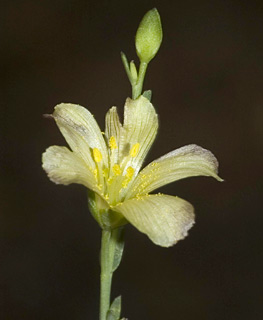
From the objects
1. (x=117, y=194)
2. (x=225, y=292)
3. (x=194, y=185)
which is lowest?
(x=225, y=292)

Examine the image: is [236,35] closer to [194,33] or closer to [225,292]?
[194,33]

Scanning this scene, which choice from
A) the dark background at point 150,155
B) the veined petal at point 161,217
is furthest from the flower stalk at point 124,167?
the dark background at point 150,155

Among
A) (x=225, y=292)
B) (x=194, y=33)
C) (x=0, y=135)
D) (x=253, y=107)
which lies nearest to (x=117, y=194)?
(x=225, y=292)

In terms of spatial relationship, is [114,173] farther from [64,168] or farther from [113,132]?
[64,168]

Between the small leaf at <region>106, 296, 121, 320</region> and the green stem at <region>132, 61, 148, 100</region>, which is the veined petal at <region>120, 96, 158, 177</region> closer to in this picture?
the green stem at <region>132, 61, 148, 100</region>

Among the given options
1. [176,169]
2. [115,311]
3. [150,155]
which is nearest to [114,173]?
[176,169]

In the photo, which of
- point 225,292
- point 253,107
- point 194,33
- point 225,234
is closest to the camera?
point 225,292

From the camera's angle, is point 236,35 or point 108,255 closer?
point 108,255
